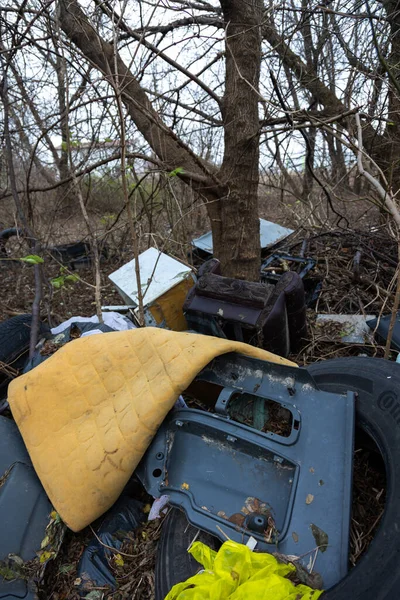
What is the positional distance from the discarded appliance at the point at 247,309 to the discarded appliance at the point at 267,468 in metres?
0.43

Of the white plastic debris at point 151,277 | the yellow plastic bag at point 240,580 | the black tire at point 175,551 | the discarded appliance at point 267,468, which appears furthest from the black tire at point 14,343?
the yellow plastic bag at point 240,580

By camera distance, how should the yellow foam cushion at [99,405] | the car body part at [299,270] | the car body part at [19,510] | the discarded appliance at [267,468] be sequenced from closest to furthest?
the discarded appliance at [267,468]
the car body part at [19,510]
the yellow foam cushion at [99,405]
the car body part at [299,270]

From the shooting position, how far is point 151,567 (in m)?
1.45

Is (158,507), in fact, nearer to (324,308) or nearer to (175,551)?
(175,551)

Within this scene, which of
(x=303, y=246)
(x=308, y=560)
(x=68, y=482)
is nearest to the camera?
(x=308, y=560)

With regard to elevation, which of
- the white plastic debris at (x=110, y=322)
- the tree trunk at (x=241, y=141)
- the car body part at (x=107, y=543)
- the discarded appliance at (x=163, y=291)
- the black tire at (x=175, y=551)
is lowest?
the car body part at (x=107, y=543)

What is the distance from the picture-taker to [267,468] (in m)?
1.42

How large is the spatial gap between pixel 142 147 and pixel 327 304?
2558mm

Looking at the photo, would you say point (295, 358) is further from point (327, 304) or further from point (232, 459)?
point (232, 459)

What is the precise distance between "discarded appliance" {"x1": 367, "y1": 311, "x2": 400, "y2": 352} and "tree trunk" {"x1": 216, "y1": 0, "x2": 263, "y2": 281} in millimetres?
1030

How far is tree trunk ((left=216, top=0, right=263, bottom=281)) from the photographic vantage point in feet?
9.33

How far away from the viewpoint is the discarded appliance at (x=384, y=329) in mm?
2344

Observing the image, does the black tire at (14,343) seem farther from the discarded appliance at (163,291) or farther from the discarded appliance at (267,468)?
the discarded appliance at (267,468)

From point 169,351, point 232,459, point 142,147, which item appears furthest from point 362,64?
point 232,459
